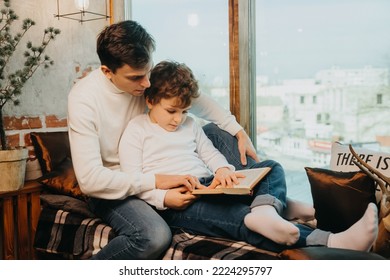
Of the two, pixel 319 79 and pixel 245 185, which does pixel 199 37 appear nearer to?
pixel 319 79

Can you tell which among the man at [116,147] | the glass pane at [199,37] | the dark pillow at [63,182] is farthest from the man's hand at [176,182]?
the glass pane at [199,37]

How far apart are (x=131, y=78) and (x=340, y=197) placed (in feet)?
2.41

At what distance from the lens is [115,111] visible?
5.08 feet

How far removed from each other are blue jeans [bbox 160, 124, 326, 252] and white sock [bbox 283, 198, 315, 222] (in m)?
0.09

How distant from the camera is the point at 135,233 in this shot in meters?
1.33

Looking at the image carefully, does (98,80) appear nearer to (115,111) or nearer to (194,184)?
(115,111)

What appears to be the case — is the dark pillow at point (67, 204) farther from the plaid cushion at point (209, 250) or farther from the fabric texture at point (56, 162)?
the plaid cushion at point (209, 250)

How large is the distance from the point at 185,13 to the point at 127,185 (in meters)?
1.04

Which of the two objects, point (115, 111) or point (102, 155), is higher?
point (115, 111)

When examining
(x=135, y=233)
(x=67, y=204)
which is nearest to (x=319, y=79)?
(x=135, y=233)

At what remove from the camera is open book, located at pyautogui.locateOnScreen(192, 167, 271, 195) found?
1.25 meters
